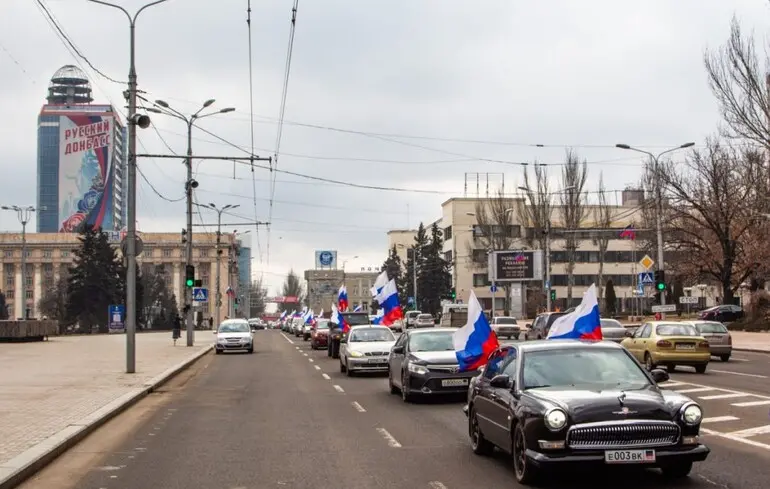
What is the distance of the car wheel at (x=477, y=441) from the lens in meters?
10.5

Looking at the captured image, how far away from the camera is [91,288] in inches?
3474

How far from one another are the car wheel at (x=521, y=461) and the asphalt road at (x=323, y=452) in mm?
151

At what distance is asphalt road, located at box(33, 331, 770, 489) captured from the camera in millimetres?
8961

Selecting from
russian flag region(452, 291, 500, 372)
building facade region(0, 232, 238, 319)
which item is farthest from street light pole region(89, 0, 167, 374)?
building facade region(0, 232, 238, 319)

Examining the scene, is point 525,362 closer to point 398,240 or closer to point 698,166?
point 698,166

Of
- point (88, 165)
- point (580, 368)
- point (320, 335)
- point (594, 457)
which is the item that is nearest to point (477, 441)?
point (580, 368)

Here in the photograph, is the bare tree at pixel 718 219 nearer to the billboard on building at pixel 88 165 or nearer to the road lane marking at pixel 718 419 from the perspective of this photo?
the road lane marking at pixel 718 419

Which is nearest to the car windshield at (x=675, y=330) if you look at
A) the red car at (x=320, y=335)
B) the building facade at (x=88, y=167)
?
the red car at (x=320, y=335)

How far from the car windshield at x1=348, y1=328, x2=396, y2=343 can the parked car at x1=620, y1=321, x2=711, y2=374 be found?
6.70 m

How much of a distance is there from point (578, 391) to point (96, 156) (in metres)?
177

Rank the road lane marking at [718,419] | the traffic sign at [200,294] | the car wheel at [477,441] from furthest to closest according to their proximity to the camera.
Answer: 1. the traffic sign at [200,294]
2. the road lane marking at [718,419]
3. the car wheel at [477,441]

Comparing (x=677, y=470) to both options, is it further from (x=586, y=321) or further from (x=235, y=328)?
(x=235, y=328)

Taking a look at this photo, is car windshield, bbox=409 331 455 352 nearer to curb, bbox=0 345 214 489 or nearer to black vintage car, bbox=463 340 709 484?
curb, bbox=0 345 214 489

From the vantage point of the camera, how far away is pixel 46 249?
443 feet
